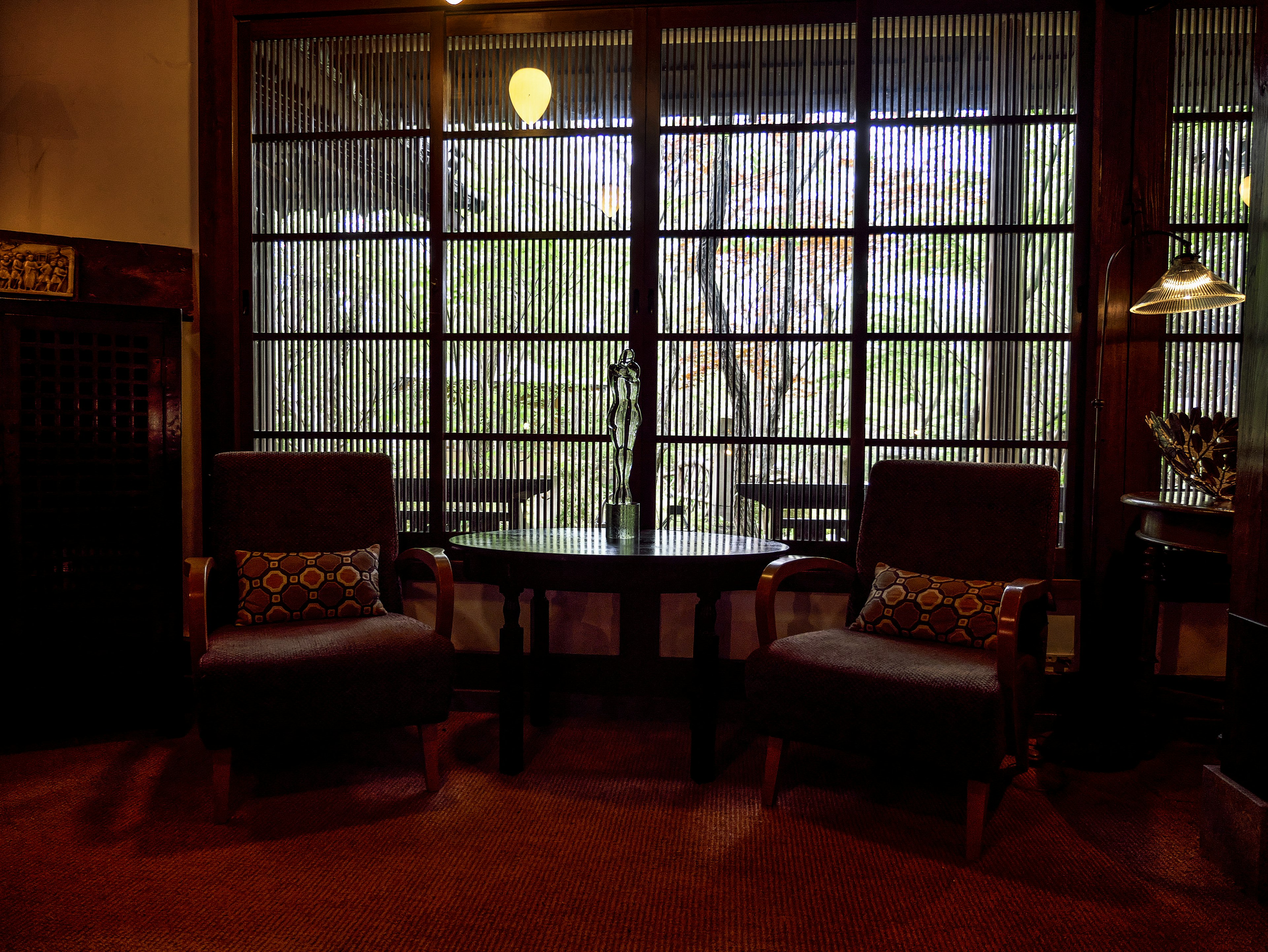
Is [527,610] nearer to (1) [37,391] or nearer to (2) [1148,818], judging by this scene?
(1) [37,391]

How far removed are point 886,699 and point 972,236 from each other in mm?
1820

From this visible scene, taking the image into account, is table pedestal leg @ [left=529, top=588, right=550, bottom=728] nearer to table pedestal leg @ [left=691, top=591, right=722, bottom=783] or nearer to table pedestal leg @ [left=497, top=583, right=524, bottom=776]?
table pedestal leg @ [left=497, top=583, right=524, bottom=776]

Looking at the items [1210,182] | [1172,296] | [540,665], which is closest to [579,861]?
[540,665]

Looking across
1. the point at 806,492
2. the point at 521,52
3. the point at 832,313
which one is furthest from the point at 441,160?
the point at 806,492

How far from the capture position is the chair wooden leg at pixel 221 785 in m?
2.19

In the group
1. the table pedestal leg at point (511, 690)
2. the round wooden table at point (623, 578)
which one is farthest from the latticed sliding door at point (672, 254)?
the table pedestal leg at point (511, 690)

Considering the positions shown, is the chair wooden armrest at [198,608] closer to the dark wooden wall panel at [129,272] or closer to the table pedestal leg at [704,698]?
the dark wooden wall panel at [129,272]

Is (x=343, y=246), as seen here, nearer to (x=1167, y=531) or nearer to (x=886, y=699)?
(x=886, y=699)

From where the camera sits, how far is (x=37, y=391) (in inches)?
107

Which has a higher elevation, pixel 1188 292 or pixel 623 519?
pixel 1188 292

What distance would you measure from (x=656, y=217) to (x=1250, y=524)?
208 centimetres

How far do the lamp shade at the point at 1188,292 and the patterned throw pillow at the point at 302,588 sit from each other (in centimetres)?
260

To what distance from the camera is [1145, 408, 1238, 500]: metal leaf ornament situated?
2.45m

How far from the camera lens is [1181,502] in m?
2.43
